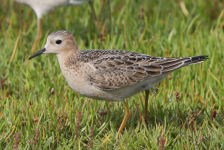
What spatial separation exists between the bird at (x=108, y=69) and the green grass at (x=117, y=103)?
1.59 ft

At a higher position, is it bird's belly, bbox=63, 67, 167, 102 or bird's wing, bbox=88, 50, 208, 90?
bird's wing, bbox=88, 50, 208, 90

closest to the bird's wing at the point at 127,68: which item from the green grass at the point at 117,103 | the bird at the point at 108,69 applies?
the bird at the point at 108,69

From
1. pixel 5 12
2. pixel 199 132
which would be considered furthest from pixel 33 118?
pixel 5 12

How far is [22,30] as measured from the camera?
27.3ft

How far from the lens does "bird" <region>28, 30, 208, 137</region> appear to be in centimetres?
479

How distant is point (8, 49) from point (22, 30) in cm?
125

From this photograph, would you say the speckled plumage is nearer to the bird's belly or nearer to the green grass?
the bird's belly

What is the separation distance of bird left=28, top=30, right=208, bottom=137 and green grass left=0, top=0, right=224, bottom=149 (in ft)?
1.59

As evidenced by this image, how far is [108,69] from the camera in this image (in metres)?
4.88

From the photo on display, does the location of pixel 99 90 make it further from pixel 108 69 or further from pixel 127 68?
pixel 127 68

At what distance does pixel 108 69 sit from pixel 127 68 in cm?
26

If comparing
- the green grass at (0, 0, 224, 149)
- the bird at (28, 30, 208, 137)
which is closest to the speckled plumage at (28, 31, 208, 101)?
the bird at (28, 30, 208, 137)

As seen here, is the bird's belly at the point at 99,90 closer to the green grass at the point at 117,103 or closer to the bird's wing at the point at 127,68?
the bird's wing at the point at 127,68

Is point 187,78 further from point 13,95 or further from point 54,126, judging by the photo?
point 13,95
